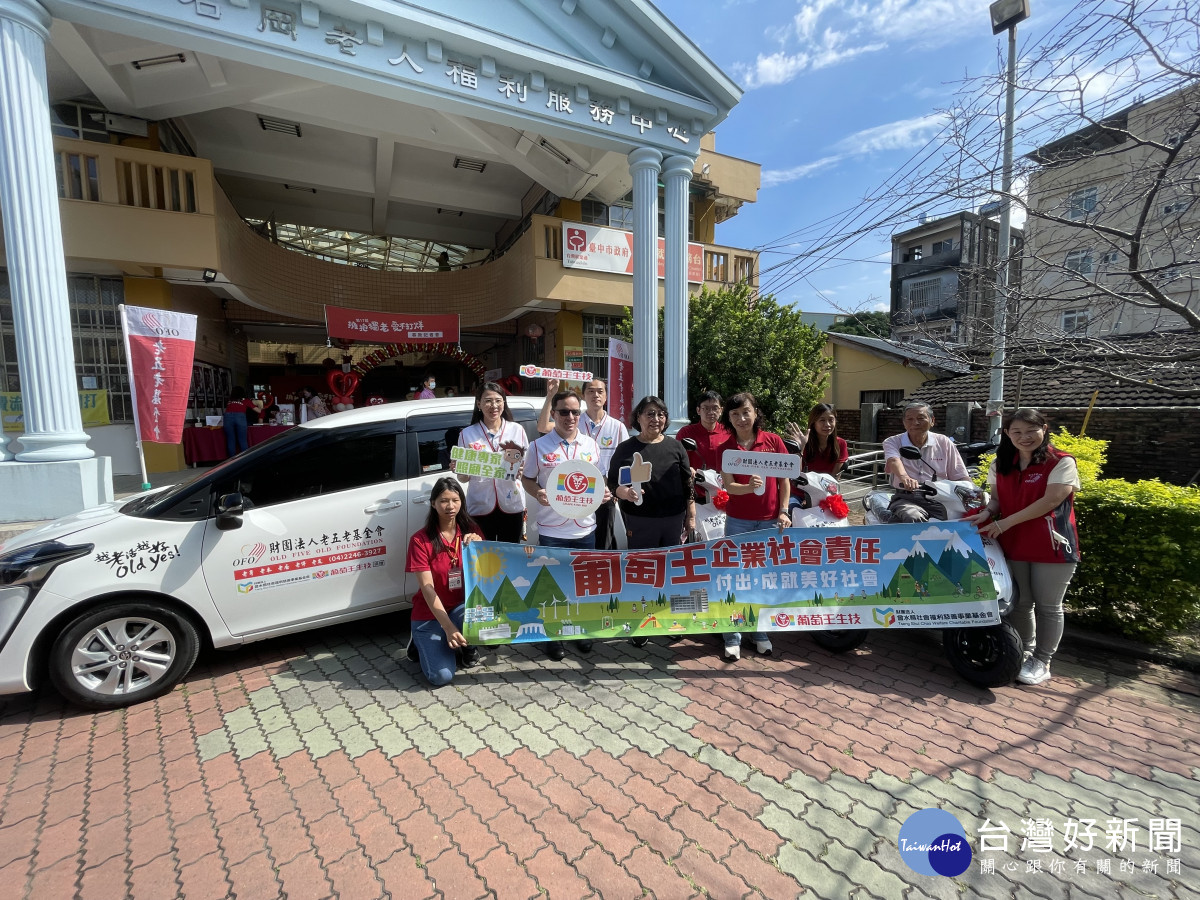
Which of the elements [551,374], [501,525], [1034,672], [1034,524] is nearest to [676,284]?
[551,374]

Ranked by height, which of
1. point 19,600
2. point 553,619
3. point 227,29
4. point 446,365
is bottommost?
point 553,619

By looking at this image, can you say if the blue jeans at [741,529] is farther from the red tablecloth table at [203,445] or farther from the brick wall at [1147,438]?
the red tablecloth table at [203,445]

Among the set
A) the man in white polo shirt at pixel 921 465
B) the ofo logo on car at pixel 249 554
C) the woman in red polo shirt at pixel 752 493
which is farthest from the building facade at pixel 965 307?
the ofo logo on car at pixel 249 554

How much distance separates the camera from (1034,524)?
313 centimetres

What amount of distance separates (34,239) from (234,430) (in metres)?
5.32

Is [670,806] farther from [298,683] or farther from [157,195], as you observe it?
[157,195]

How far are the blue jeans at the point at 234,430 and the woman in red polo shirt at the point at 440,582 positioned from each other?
30.7 ft

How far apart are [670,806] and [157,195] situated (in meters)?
11.6

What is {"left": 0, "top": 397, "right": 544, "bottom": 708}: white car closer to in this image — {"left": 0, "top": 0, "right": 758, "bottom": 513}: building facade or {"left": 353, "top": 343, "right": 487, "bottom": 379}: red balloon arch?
{"left": 0, "top": 0, "right": 758, "bottom": 513}: building facade

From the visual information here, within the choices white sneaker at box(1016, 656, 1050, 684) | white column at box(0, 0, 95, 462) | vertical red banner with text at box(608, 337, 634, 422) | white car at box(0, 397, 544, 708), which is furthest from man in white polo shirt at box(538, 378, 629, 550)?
white column at box(0, 0, 95, 462)

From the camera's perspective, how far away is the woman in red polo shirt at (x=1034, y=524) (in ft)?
9.97

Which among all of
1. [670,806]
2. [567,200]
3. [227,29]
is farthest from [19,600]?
[567,200]

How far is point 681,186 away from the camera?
8930 millimetres

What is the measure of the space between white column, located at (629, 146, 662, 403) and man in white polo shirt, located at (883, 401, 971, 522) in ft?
17.4
